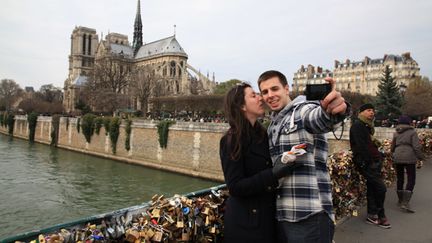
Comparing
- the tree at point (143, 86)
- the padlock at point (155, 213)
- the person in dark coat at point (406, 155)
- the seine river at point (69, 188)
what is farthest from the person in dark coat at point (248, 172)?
the tree at point (143, 86)

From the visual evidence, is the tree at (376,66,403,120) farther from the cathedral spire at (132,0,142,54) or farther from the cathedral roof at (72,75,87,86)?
the cathedral spire at (132,0,142,54)

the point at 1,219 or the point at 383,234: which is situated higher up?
the point at 383,234

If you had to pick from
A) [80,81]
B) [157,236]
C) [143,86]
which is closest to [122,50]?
[80,81]

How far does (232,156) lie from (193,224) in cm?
99

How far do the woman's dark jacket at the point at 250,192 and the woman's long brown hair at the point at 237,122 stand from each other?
3cm

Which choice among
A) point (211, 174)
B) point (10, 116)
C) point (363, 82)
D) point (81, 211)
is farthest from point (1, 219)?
point (363, 82)

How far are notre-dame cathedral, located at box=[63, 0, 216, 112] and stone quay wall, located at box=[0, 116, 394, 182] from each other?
76.9ft

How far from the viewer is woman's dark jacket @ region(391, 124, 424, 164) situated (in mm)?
5797

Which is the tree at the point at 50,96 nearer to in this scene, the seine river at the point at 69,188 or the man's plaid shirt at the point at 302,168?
the seine river at the point at 69,188

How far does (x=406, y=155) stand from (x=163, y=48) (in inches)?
2678

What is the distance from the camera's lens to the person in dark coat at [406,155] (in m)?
5.77

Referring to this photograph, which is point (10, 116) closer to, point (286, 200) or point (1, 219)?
point (1, 219)

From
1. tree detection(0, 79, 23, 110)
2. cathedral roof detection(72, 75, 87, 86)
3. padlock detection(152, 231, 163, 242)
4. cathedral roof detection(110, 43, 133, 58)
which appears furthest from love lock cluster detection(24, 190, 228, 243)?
tree detection(0, 79, 23, 110)

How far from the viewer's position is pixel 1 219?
40.3ft
